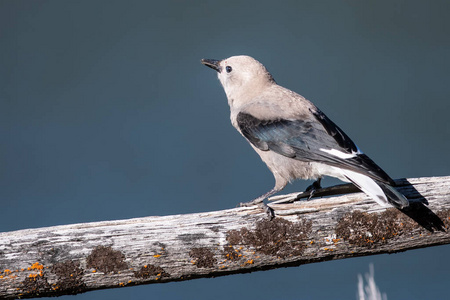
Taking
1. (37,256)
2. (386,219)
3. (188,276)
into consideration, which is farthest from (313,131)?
(37,256)

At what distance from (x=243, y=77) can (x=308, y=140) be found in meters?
0.79

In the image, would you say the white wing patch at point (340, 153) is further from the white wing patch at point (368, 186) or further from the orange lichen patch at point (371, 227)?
the orange lichen patch at point (371, 227)

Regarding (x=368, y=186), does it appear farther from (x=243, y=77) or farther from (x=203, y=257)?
(x=243, y=77)

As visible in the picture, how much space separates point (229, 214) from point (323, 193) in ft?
2.13

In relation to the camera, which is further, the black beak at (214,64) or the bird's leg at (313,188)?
the black beak at (214,64)

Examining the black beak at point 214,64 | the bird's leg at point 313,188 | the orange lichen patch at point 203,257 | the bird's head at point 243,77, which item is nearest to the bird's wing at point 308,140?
the bird's leg at point 313,188

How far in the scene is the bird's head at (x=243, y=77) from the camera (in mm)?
3025

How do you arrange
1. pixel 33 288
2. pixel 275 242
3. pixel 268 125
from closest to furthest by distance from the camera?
pixel 33 288 → pixel 275 242 → pixel 268 125

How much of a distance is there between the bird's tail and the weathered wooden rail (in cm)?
6

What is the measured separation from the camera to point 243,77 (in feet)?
10.1

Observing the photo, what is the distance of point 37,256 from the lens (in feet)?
6.12

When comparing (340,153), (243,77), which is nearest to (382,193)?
(340,153)

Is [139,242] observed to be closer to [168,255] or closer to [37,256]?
[168,255]

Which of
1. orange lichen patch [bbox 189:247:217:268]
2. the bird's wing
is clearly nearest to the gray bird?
the bird's wing
